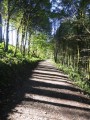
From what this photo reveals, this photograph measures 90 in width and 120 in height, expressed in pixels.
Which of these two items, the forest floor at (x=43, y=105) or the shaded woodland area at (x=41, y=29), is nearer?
the forest floor at (x=43, y=105)

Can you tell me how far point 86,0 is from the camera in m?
20.3

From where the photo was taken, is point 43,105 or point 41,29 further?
point 41,29

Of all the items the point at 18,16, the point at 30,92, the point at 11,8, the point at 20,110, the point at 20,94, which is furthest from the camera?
the point at 18,16

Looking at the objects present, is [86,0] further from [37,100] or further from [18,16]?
[18,16]

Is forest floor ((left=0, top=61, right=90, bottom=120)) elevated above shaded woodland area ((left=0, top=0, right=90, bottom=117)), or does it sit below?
below

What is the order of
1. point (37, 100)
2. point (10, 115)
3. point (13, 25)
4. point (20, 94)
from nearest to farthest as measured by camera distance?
point (10, 115)
point (37, 100)
point (20, 94)
point (13, 25)

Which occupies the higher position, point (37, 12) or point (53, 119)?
point (37, 12)

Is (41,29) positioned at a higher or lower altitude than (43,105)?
higher

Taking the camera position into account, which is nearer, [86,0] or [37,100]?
[37,100]

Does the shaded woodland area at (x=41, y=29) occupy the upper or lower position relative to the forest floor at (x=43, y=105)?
upper

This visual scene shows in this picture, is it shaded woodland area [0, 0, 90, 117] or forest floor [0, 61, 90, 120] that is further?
shaded woodland area [0, 0, 90, 117]

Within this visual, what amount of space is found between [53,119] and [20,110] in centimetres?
148

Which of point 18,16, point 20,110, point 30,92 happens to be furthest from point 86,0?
point 18,16

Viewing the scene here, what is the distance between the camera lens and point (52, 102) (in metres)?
13.2
